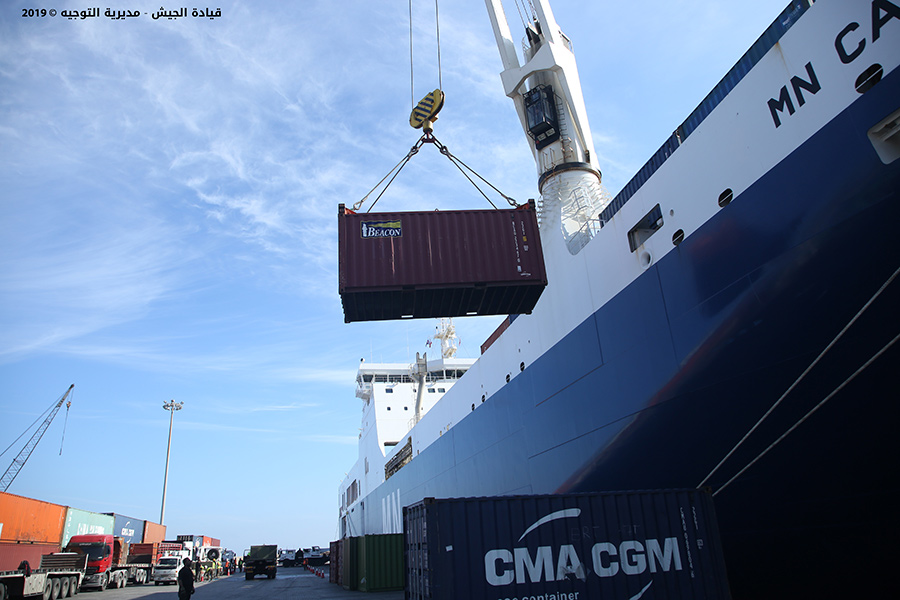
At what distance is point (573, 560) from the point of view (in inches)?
259

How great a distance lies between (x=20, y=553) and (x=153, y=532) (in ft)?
81.9

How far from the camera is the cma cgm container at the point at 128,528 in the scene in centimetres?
3036

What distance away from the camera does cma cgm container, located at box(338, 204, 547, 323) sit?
1077 cm

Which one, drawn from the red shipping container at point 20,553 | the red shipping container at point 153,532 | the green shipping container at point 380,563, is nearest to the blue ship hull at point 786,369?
the green shipping container at point 380,563

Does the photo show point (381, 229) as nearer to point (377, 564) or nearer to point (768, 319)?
point (768, 319)

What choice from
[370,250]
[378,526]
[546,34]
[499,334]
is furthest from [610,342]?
[378,526]

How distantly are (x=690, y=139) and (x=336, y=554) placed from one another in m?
22.5

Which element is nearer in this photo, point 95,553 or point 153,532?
point 95,553

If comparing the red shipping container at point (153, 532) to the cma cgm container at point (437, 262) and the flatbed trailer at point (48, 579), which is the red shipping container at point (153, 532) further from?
the cma cgm container at point (437, 262)

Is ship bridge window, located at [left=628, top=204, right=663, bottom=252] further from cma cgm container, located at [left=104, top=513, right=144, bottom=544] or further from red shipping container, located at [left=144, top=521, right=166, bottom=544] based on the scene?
red shipping container, located at [left=144, top=521, right=166, bottom=544]

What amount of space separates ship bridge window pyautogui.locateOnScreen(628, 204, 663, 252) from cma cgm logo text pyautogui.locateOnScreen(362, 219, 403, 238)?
4489 mm

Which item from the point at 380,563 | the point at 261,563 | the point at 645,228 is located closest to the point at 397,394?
the point at 261,563

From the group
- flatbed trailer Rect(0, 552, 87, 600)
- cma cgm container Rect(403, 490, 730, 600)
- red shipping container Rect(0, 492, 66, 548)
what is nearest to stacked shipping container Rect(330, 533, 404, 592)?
flatbed trailer Rect(0, 552, 87, 600)

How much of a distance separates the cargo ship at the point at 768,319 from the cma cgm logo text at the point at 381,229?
11.7ft
